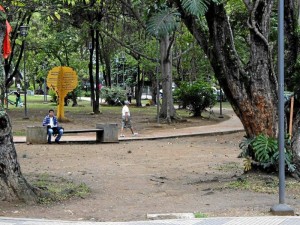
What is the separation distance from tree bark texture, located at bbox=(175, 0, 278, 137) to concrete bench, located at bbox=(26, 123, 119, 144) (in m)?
9.55

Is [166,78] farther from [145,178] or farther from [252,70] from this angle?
[252,70]

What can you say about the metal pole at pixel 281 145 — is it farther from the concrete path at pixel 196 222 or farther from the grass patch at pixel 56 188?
the grass patch at pixel 56 188

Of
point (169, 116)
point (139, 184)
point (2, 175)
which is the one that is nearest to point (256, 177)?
point (139, 184)

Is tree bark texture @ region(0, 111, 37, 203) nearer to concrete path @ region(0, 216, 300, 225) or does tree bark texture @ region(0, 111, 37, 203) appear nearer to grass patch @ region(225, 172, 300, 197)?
concrete path @ region(0, 216, 300, 225)

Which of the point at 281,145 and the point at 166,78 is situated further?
the point at 166,78

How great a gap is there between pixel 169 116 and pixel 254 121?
57.4 feet

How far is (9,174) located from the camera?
8.97 metres

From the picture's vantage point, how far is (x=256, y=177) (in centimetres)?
1089

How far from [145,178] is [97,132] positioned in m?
8.25

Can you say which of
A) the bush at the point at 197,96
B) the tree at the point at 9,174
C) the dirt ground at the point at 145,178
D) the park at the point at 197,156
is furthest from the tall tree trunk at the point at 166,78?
the tree at the point at 9,174

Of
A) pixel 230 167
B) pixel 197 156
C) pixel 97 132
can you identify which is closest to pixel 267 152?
pixel 230 167

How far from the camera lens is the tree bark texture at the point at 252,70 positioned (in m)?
11.0

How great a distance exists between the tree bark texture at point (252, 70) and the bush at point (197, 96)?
21.0 metres

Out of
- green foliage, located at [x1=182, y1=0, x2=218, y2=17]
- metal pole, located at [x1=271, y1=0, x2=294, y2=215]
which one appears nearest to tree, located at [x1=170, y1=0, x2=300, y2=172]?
green foliage, located at [x1=182, y1=0, x2=218, y2=17]
